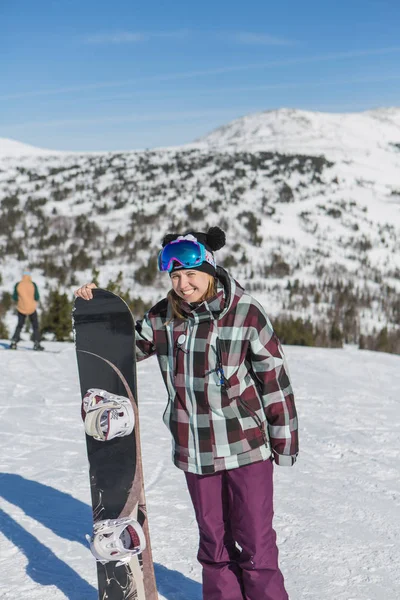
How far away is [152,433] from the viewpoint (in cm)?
576

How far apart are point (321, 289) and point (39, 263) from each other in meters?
23.1

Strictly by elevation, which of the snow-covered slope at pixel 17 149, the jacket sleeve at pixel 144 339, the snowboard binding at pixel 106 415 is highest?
the snow-covered slope at pixel 17 149

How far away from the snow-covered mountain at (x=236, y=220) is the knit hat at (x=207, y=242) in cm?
3139

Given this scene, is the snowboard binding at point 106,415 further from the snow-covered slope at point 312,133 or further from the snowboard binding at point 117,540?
the snow-covered slope at point 312,133

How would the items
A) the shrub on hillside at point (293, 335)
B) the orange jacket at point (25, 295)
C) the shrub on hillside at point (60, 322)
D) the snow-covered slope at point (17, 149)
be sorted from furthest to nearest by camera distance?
the snow-covered slope at point (17, 149) → the shrub on hillside at point (293, 335) → the shrub on hillside at point (60, 322) → the orange jacket at point (25, 295)

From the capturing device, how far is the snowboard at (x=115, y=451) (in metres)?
2.41

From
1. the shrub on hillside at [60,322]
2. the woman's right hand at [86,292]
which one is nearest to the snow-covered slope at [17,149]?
the shrub on hillside at [60,322]

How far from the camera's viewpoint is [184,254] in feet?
7.13

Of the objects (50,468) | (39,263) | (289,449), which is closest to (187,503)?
(50,468)

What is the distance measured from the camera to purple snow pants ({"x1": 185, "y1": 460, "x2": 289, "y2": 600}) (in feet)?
7.15

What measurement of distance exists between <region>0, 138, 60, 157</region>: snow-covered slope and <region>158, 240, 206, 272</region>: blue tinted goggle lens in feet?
318

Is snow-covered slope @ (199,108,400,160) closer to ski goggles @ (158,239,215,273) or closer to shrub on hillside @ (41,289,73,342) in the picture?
shrub on hillside @ (41,289,73,342)

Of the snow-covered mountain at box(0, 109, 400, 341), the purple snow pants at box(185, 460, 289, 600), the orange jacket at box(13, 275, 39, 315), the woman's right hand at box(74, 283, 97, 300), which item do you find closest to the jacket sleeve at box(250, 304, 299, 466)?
the purple snow pants at box(185, 460, 289, 600)

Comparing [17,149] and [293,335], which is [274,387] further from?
[17,149]
